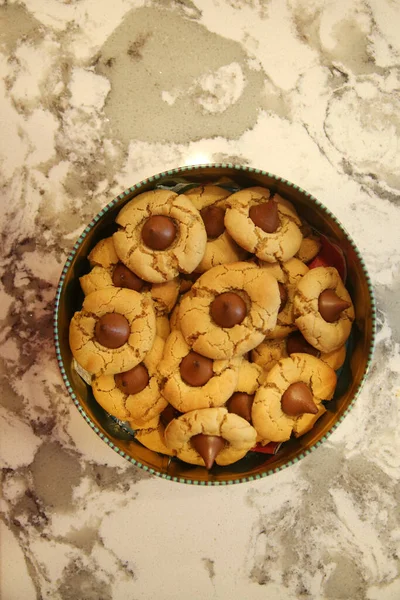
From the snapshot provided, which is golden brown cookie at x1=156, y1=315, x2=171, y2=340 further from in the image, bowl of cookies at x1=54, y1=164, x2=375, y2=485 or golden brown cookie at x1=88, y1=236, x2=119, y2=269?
golden brown cookie at x1=88, y1=236, x2=119, y2=269

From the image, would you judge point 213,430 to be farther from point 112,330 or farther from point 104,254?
point 104,254

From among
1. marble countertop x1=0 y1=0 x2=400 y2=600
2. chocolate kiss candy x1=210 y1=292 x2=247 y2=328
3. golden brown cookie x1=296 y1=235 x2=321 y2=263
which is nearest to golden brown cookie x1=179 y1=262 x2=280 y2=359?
chocolate kiss candy x1=210 y1=292 x2=247 y2=328

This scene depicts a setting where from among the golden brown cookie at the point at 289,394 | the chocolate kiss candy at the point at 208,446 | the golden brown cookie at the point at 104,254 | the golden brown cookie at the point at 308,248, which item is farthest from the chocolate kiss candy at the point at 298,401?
the golden brown cookie at the point at 104,254

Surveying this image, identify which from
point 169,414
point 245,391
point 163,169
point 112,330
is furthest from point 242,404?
point 163,169

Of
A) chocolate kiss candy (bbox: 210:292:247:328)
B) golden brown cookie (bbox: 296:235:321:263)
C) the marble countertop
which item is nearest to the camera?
chocolate kiss candy (bbox: 210:292:247:328)

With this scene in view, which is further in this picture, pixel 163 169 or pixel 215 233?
pixel 163 169

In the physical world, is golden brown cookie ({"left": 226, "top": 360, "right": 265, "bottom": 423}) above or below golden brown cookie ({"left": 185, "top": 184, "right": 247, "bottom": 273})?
below

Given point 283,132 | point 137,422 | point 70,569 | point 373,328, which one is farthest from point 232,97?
point 70,569

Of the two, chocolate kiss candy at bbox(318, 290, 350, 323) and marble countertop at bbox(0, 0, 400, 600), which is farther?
marble countertop at bbox(0, 0, 400, 600)
